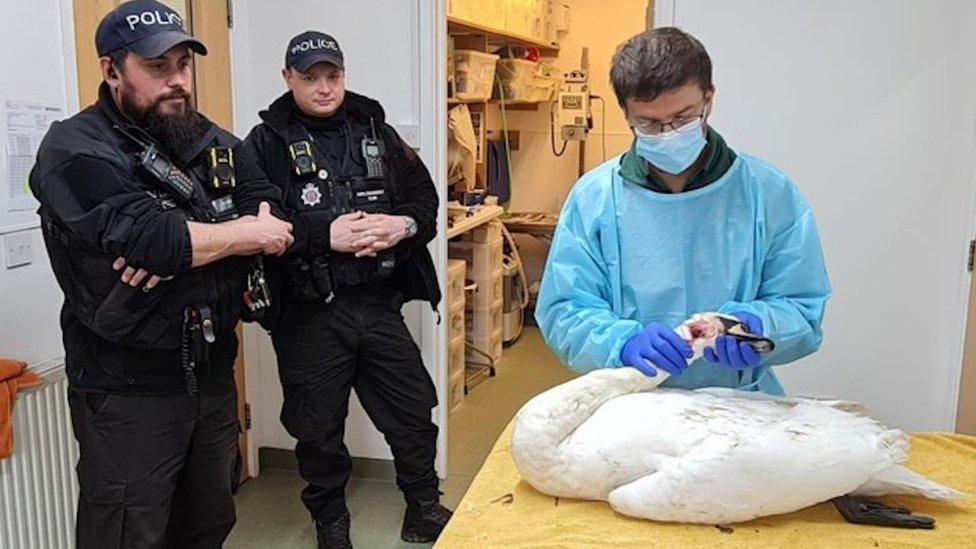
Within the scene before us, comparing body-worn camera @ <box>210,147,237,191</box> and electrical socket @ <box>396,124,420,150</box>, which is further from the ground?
electrical socket @ <box>396,124,420,150</box>

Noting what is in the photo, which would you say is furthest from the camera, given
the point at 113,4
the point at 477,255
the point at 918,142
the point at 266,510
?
the point at 477,255

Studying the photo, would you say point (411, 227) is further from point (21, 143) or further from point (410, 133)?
point (21, 143)

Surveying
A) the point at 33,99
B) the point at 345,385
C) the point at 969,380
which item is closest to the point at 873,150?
the point at 969,380

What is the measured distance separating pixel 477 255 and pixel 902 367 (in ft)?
7.55

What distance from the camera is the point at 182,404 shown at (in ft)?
6.15

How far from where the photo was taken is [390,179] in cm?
255

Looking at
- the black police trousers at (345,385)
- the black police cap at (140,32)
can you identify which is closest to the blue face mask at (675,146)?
the black police cap at (140,32)

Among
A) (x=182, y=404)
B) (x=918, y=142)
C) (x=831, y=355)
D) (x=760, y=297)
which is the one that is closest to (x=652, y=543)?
(x=760, y=297)

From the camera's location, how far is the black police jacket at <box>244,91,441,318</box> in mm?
2371

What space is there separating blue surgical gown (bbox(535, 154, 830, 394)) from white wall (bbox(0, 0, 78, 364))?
1.40 m

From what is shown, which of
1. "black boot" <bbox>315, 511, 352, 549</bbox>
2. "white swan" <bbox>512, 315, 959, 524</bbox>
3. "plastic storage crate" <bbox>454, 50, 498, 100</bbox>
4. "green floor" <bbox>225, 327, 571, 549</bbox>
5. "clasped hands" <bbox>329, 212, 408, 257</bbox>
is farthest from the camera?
"plastic storage crate" <bbox>454, 50, 498, 100</bbox>

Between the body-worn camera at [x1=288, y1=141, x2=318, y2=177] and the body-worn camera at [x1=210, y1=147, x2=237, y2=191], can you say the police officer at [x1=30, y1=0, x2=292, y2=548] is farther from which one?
the body-worn camera at [x1=288, y1=141, x2=318, y2=177]

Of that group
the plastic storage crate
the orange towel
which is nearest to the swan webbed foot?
the orange towel

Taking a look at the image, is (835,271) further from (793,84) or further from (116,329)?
(116,329)
